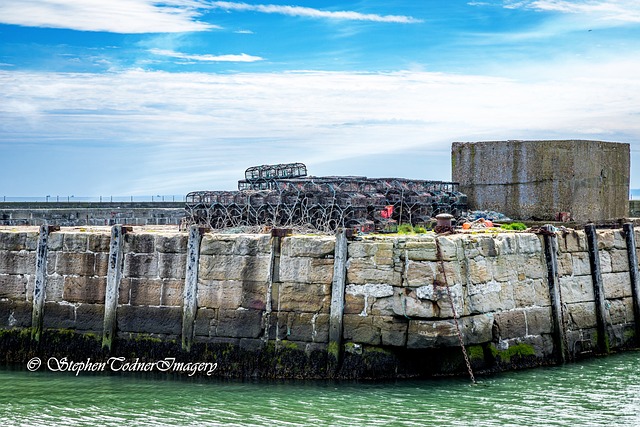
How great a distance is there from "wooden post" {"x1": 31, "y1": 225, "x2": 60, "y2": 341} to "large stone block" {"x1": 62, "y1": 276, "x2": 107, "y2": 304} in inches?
18.6

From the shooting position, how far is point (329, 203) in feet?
67.5

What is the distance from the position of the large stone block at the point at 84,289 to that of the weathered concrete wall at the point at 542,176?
32.2 ft

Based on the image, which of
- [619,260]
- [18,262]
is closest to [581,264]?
[619,260]

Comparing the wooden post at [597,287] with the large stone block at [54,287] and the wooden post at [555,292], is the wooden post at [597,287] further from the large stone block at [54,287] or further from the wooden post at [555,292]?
the large stone block at [54,287]

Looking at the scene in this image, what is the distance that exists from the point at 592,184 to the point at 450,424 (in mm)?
10732

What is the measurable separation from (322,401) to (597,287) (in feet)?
23.2

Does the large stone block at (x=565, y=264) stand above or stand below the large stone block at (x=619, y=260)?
below

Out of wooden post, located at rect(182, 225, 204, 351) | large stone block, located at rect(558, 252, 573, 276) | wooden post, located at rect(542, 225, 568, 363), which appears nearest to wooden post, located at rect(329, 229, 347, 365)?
wooden post, located at rect(182, 225, 204, 351)

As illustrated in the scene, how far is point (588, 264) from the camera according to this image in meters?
19.2

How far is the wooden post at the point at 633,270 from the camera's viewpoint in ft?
65.5

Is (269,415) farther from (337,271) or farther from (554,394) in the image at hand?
(554,394)

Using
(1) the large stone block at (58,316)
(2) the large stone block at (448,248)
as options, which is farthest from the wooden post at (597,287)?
(1) the large stone block at (58,316)

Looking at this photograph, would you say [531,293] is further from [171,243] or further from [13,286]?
[13,286]

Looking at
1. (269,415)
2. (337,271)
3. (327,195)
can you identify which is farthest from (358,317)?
(327,195)
